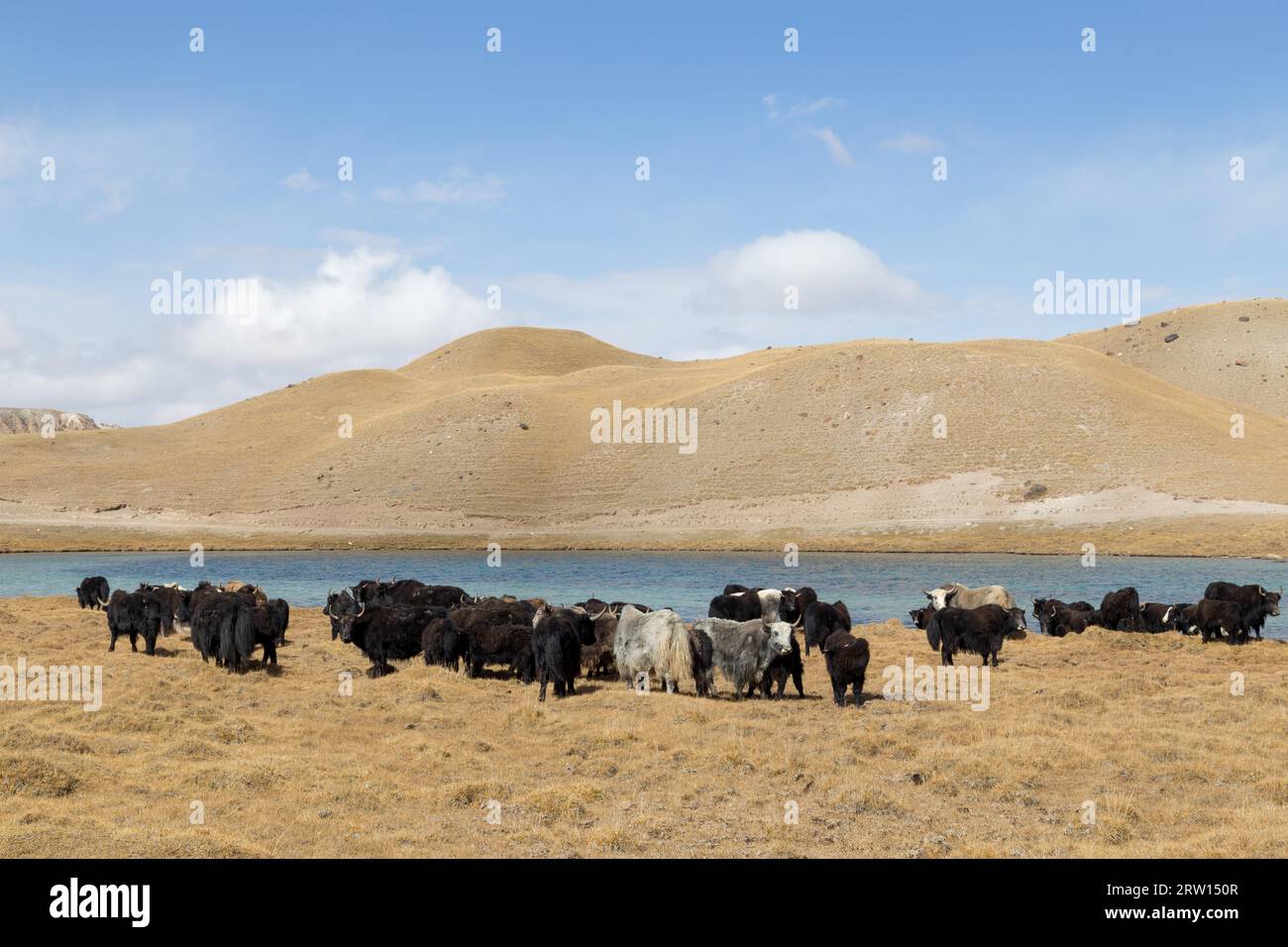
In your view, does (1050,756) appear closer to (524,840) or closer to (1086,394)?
(524,840)

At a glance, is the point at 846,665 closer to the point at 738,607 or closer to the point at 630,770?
the point at 630,770

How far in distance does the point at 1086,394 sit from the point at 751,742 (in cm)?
10059

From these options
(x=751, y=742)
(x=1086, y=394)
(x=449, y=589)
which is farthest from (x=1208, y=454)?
(x=751, y=742)

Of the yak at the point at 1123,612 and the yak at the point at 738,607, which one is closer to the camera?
the yak at the point at 738,607

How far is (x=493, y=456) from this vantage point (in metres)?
111

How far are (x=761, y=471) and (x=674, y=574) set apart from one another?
44491 millimetres

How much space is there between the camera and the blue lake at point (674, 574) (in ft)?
142

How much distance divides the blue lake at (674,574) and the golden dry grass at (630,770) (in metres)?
17.3

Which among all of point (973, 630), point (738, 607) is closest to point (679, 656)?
point (973, 630)

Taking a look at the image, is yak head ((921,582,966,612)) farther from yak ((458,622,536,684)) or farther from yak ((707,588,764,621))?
yak ((458,622,536,684))

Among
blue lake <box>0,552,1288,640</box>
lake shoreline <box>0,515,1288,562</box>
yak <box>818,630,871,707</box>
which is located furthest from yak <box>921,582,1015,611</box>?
lake shoreline <box>0,515,1288,562</box>

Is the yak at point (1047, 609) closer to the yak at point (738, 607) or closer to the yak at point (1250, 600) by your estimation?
the yak at point (1250, 600)

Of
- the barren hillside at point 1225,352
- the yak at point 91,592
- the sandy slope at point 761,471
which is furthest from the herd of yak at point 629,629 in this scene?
the barren hillside at point 1225,352

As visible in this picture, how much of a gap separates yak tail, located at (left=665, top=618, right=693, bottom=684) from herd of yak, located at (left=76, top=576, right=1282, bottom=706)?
20 mm
